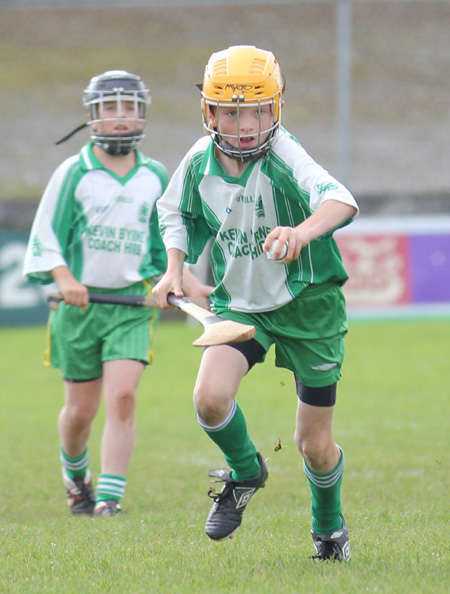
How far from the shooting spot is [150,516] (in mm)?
5102

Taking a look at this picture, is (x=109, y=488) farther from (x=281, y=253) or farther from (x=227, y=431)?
(x=281, y=253)

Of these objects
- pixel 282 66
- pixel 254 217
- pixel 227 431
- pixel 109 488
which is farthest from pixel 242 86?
pixel 282 66

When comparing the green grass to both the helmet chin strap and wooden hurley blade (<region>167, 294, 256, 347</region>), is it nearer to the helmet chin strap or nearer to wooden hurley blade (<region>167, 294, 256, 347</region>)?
wooden hurley blade (<region>167, 294, 256, 347</region>)

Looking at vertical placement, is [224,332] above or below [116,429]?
above

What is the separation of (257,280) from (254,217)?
25 cm

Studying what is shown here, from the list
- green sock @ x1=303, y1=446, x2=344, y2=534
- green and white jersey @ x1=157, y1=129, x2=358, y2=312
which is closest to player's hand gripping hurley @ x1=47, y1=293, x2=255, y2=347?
green and white jersey @ x1=157, y1=129, x2=358, y2=312

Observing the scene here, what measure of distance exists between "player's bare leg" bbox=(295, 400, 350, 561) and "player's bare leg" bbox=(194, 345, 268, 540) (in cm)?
20

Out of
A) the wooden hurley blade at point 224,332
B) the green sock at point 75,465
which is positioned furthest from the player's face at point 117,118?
the wooden hurley blade at point 224,332

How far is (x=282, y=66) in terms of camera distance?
15.4 meters

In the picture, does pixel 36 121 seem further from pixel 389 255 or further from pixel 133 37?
pixel 389 255

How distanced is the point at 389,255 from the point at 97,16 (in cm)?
604

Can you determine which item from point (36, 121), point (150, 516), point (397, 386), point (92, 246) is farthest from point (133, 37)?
point (150, 516)

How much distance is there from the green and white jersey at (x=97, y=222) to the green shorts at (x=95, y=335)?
152mm

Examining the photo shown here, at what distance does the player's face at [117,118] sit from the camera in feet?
18.5
